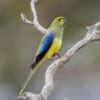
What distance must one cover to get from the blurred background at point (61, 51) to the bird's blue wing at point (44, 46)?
1998 millimetres

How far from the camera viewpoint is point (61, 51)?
15.1 ft

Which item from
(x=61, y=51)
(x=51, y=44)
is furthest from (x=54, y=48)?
(x=61, y=51)

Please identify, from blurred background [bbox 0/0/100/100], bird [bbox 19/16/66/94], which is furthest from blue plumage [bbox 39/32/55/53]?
blurred background [bbox 0/0/100/100]

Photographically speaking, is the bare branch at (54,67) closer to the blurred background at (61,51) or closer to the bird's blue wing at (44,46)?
the bird's blue wing at (44,46)

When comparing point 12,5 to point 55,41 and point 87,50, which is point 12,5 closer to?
point 87,50

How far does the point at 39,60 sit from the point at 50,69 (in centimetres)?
11

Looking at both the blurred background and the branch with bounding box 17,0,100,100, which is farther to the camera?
the blurred background

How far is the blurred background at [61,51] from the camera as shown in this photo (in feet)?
14.1

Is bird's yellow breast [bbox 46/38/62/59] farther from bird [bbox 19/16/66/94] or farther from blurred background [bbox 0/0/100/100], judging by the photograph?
blurred background [bbox 0/0/100/100]

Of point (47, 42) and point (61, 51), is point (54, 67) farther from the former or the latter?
point (61, 51)

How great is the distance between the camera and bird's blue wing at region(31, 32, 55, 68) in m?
1.92

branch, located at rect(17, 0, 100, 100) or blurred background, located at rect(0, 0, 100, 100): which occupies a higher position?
blurred background, located at rect(0, 0, 100, 100)

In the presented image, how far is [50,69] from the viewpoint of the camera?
181 centimetres

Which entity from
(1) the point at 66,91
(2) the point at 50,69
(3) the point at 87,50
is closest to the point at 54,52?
(2) the point at 50,69
